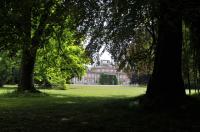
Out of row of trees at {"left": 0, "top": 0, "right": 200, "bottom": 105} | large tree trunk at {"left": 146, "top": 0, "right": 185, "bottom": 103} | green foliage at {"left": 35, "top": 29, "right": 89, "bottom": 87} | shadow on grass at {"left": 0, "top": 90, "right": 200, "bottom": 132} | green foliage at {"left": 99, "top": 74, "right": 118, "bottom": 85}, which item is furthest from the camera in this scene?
green foliage at {"left": 99, "top": 74, "right": 118, "bottom": 85}

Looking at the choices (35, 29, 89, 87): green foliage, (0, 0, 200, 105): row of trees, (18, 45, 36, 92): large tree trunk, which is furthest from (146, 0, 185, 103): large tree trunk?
(35, 29, 89, 87): green foliage

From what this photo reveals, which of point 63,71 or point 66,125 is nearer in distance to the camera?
point 66,125

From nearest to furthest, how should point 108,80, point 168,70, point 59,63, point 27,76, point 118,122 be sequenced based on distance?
1. point 118,122
2. point 168,70
3. point 27,76
4. point 59,63
5. point 108,80

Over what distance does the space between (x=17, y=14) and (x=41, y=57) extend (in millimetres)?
34758

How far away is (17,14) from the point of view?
1491 cm

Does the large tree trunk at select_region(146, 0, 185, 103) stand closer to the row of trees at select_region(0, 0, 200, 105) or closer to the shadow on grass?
the row of trees at select_region(0, 0, 200, 105)

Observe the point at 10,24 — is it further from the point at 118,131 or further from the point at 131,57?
the point at 131,57

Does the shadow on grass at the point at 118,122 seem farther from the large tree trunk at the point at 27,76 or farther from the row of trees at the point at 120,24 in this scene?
the large tree trunk at the point at 27,76

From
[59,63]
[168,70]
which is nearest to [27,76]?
[59,63]

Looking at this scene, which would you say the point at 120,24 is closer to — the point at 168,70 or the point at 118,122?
the point at 168,70

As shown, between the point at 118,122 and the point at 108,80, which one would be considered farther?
the point at 108,80

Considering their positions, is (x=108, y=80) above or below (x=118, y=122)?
above

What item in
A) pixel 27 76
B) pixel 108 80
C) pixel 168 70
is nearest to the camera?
pixel 168 70

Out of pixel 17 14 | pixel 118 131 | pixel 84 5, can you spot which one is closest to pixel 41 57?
pixel 84 5
